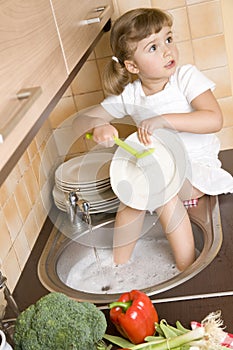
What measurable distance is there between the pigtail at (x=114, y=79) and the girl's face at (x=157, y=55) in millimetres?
106

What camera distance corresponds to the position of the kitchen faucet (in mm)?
1630

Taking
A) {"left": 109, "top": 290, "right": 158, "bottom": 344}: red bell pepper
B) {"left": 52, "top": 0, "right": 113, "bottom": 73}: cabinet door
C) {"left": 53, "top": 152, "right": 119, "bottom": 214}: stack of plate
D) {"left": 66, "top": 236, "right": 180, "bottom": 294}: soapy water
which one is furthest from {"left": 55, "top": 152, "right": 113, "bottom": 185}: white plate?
{"left": 109, "top": 290, "right": 158, "bottom": 344}: red bell pepper

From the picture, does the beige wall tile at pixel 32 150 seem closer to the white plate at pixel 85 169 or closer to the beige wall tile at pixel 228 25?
the white plate at pixel 85 169

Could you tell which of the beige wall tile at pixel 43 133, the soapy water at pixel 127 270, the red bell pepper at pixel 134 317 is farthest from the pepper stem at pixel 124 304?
the beige wall tile at pixel 43 133

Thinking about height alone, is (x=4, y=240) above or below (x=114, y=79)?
below

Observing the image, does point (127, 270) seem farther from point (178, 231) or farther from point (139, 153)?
point (139, 153)

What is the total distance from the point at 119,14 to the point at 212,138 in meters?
0.49

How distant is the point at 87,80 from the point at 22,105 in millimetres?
1162

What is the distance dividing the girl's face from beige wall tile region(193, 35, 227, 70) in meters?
0.22

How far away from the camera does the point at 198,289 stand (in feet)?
4.05

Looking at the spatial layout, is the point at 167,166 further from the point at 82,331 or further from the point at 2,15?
the point at 2,15

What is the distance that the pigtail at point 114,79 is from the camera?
1.76 metres

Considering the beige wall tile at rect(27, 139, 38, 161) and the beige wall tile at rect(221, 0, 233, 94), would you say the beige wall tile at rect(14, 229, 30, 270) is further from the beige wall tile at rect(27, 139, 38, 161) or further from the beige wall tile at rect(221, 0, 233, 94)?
the beige wall tile at rect(221, 0, 233, 94)

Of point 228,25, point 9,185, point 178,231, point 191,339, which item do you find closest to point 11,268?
point 9,185
